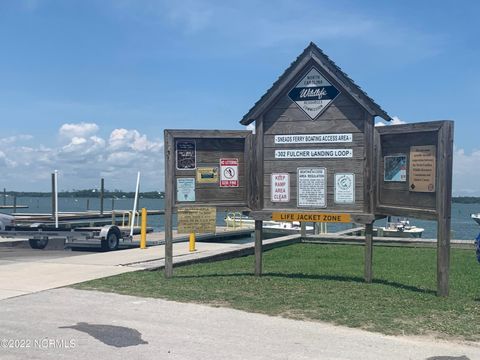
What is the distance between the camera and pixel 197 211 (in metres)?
11.0

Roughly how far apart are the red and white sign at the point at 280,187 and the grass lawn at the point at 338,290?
144 centimetres

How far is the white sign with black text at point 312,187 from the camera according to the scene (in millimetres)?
10359

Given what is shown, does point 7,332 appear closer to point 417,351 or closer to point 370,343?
point 370,343

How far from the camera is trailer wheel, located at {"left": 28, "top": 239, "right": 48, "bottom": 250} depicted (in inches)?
704

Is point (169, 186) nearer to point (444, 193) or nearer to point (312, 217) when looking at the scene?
point (312, 217)

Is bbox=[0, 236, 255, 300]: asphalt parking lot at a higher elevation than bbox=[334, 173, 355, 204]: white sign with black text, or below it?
below

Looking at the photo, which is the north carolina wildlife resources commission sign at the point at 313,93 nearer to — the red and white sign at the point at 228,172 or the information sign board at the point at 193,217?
the red and white sign at the point at 228,172

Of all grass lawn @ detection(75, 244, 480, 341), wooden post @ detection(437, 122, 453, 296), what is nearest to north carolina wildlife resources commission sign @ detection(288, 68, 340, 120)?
wooden post @ detection(437, 122, 453, 296)

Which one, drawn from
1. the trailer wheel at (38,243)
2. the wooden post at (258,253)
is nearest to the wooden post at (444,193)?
the wooden post at (258,253)

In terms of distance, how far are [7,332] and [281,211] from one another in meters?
5.44

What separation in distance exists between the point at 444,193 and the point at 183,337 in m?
4.67

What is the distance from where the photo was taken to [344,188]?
10180mm

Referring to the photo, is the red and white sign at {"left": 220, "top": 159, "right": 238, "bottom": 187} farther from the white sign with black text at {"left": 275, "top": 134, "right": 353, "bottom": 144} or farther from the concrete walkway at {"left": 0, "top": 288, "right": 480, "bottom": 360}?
the concrete walkway at {"left": 0, "top": 288, "right": 480, "bottom": 360}

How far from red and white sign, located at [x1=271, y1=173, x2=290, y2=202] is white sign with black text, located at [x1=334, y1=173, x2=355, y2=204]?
0.92 metres
